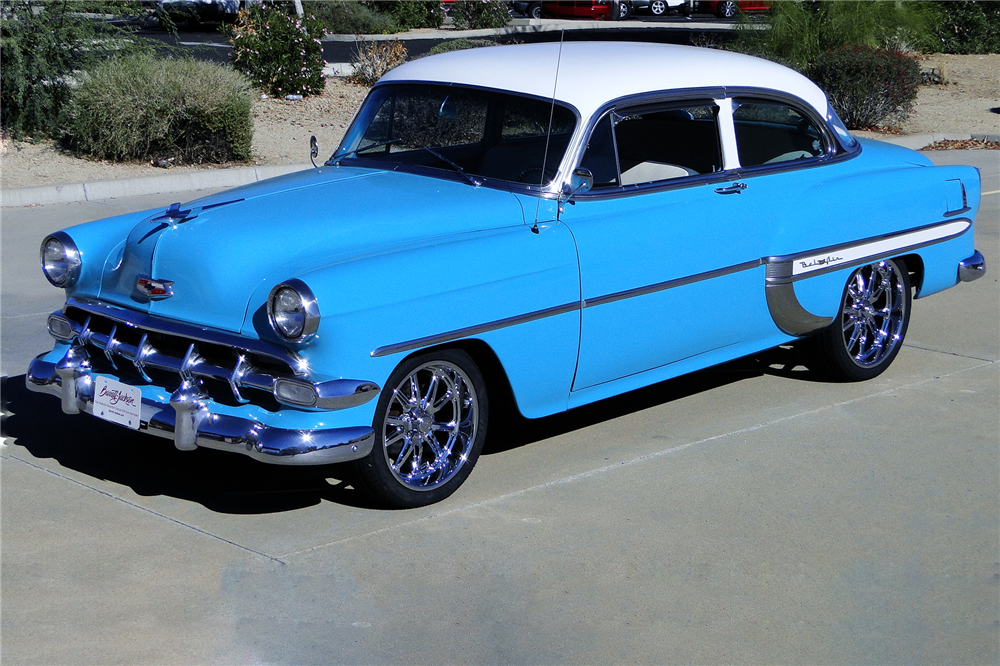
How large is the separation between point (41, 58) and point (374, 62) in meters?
6.24

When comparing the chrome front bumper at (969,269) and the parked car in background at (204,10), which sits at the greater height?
the parked car in background at (204,10)

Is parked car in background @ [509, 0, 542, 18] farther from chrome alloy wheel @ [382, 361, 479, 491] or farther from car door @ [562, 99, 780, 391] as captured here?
chrome alloy wheel @ [382, 361, 479, 491]

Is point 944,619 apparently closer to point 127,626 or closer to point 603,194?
point 603,194

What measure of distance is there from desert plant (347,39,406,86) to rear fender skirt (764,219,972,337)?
13.4 m

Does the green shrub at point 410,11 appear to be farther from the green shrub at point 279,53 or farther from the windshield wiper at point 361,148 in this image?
the windshield wiper at point 361,148

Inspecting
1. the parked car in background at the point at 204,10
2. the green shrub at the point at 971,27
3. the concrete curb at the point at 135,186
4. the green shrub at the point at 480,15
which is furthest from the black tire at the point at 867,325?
the green shrub at the point at 480,15

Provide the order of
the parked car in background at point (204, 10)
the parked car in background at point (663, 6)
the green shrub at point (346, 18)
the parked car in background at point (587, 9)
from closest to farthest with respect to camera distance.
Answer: the parked car in background at point (204, 10) < the green shrub at point (346, 18) < the parked car in background at point (587, 9) < the parked car in background at point (663, 6)

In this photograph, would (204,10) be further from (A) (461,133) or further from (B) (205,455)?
(B) (205,455)

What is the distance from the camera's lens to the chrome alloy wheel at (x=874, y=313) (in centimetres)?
598

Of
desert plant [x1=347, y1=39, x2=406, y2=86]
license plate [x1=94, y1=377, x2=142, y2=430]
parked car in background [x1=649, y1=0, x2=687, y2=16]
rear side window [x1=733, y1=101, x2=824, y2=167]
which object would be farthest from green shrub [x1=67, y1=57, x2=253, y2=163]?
parked car in background [x1=649, y1=0, x2=687, y2=16]

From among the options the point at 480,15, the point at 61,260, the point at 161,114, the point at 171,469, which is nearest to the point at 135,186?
the point at 161,114

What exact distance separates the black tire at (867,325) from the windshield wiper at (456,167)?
6.94 ft

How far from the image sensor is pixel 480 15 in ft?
108

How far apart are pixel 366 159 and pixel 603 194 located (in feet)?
4.15
